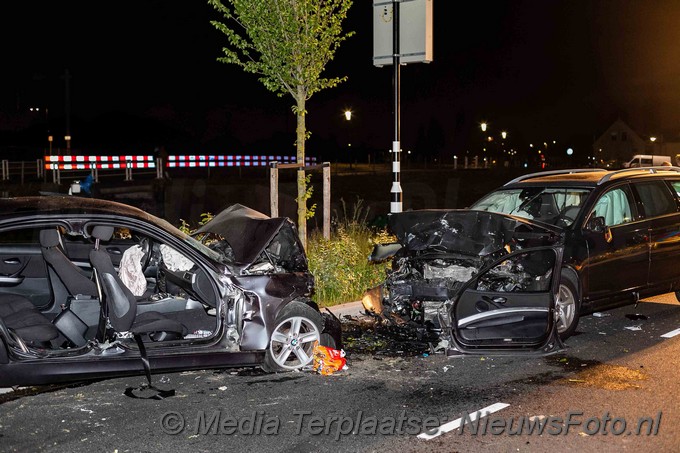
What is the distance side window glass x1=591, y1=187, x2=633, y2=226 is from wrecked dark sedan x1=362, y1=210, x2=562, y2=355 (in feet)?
4.23

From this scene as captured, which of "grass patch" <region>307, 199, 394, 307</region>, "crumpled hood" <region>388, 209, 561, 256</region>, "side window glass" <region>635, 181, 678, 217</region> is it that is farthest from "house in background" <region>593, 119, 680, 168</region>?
"crumpled hood" <region>388, 209, 561, 256</region>

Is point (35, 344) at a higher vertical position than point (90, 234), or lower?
lower

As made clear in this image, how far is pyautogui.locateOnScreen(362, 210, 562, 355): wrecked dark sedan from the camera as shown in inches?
275

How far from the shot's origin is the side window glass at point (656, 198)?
911 cm

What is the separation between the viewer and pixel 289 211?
21438 mm

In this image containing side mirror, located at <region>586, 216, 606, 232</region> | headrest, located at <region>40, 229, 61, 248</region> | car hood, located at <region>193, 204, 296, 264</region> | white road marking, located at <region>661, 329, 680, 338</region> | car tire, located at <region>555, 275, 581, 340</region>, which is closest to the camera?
headrest, located at <region>40, 229, 61, 248</region>

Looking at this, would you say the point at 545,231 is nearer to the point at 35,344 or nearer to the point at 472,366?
the point at 472,366

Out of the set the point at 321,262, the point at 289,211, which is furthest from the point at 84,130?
the point at 321,262

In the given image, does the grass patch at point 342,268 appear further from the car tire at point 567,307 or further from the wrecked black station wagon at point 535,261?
Answer: the car tire at point 567,307

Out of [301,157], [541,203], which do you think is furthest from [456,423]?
[301,157]

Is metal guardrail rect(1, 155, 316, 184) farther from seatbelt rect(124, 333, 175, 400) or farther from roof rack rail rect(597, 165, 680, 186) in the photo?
seatbelt rect(124, 333, 175, 400)

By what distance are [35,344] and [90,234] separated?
3.30 ft

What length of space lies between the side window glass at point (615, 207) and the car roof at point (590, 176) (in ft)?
0.72

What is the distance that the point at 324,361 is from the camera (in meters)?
6.71
